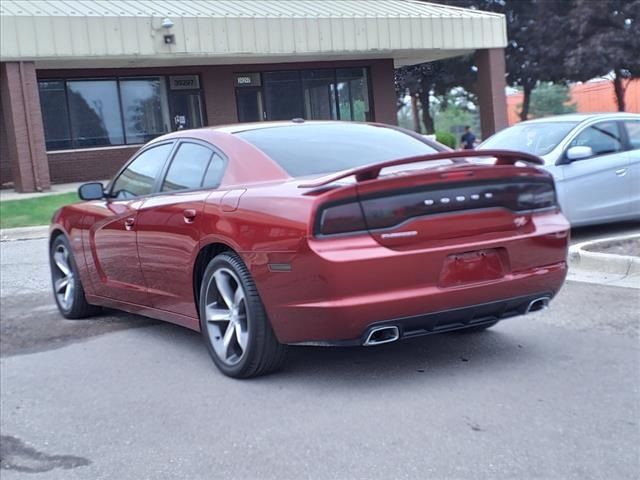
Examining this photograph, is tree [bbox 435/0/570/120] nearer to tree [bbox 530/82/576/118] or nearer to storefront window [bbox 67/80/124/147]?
storefront window [bbox 67/80/124/147]

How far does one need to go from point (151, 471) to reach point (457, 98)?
44.4m

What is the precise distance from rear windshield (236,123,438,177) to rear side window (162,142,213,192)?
0.33 metres

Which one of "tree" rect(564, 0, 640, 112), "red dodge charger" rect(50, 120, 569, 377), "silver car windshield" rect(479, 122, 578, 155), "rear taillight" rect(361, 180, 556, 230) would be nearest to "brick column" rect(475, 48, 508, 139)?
"tree" rect(564, 0, 640, 112)

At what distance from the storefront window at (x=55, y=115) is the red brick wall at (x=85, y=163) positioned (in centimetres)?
32

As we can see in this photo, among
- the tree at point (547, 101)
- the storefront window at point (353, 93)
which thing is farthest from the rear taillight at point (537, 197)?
the tree at point (547, 101)

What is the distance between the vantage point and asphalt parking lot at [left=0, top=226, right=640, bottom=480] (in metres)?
3.56

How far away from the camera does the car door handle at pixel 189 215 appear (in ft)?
16.3

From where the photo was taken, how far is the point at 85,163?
73.4 feet

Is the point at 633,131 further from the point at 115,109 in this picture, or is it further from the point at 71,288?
the point at 115,109

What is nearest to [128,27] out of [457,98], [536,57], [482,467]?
[482,467]

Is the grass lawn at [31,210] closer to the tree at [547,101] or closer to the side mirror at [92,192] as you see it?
the side mirror at [92,192]

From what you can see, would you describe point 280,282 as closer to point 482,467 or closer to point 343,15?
point 482,467

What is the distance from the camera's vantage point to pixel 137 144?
23266 millimetres

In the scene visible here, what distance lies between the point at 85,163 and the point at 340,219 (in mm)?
19549
